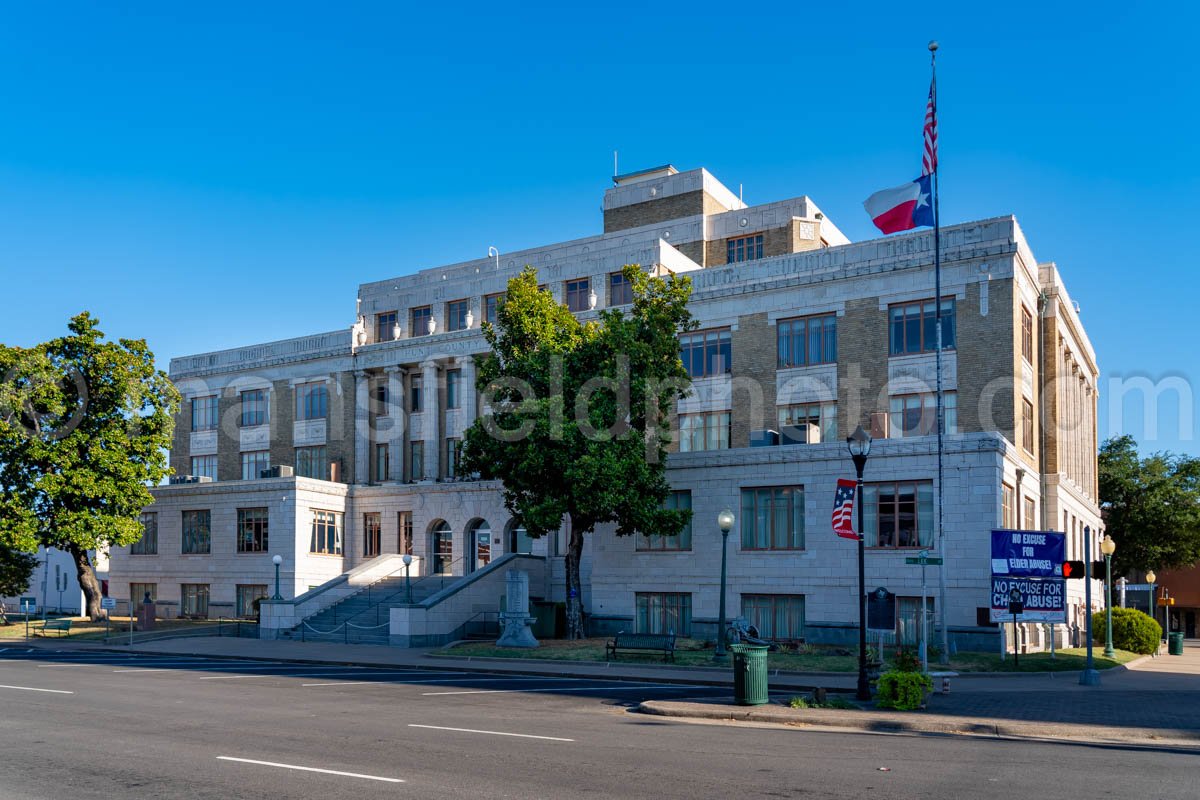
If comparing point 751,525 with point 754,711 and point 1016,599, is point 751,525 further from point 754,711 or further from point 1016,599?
point 754,711

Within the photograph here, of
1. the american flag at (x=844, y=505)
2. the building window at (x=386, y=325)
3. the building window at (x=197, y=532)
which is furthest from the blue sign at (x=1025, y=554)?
the building window at (x=197, y=532)

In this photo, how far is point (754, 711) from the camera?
737 inches

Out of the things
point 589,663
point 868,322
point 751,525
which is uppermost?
point 868,322

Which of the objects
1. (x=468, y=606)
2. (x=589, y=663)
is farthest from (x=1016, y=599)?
(x=468, y=606)

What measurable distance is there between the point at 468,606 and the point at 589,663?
9461 millimetres

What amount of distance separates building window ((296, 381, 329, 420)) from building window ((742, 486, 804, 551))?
26.6 m

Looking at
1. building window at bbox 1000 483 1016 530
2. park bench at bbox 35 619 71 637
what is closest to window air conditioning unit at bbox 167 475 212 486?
park bench at bbox 35 619 71 637

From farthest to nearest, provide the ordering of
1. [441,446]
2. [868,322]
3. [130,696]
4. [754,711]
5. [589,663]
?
[441,446] → [868,322] → [589,663] → [130,696] → [754,711]

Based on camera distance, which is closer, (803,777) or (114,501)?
(803,777)

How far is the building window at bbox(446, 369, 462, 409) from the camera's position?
52375 millimetres

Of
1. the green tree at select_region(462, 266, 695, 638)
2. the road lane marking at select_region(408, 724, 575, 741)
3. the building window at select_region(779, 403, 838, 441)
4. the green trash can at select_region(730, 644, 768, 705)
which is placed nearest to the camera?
the road lane marking at select_region(408, 724, 575, 741)

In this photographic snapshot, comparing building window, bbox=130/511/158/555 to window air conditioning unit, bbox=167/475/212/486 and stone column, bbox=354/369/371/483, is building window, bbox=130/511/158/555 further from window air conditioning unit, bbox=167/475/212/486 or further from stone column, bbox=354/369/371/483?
stone column, bbox=354/369/371/483

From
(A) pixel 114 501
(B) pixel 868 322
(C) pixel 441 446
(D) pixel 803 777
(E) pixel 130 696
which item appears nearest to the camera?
(D) pixel 803 777

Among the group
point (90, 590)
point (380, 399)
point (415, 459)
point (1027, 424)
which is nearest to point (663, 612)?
point (1027, 424)
